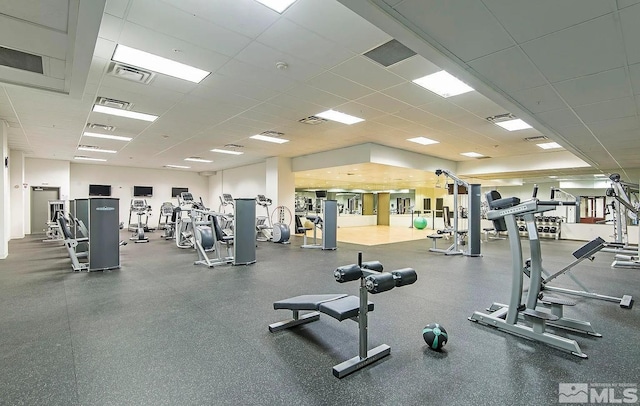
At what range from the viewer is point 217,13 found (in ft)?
9.04

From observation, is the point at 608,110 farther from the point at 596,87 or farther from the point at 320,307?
the point at 320,307

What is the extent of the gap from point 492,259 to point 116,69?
728cm

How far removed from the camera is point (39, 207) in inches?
445

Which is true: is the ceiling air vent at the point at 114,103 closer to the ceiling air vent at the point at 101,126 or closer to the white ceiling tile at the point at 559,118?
the ceiling air vent at the point at 101,126

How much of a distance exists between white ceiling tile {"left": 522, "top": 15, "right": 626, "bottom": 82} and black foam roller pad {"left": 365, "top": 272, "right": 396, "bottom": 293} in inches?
85.8

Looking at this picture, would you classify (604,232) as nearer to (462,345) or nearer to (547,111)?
(547,111)

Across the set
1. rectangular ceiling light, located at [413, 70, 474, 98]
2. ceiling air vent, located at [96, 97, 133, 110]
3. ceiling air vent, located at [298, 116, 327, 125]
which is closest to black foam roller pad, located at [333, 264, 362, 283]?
rectangular ceiling light, located at [413, 70, 474, 98]

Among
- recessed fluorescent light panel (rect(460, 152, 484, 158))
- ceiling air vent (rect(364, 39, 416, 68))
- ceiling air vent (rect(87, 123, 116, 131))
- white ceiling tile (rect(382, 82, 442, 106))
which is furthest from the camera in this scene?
recessed fluorescent light panel (rect(460, 152, 484, 158))

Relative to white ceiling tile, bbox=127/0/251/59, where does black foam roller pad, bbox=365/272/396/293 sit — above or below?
below

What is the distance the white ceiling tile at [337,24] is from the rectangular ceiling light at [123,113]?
4.34 metres

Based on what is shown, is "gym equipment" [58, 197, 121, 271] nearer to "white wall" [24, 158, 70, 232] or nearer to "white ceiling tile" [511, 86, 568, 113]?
"white ceiling tile" [511, 86, 568, 113]

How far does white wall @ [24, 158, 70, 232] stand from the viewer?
1102 cm

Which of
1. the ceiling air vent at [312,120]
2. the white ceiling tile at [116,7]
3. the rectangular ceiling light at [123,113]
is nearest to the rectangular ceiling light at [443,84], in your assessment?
the ceiling air vent at [312,120]

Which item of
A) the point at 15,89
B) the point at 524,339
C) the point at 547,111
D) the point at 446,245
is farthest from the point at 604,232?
the point at 15,89
